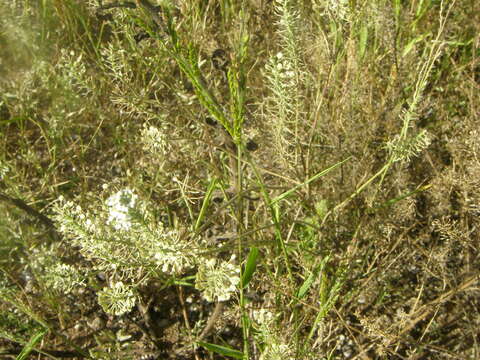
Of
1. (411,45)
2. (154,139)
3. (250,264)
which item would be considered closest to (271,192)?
(154,139)

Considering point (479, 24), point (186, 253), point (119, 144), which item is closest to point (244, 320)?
point (186, 253)

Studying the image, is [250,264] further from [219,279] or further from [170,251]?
[170,251]

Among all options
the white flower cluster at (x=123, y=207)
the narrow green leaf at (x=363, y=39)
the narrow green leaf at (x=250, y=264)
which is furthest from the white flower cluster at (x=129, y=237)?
the narrow green leaf at (x=363, y=39)

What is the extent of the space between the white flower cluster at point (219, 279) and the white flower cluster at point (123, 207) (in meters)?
0.25

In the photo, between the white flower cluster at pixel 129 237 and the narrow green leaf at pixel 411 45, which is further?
the narrow green leaf at pixel 411 45

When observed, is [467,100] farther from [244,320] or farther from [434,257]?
[244,320]

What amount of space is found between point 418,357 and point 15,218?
6.00 ft

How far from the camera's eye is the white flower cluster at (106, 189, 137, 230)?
1271mm

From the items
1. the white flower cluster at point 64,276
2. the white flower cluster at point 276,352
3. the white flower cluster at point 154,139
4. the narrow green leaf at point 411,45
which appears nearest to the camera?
the white flower cluster at point 276,352

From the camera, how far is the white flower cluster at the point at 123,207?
4.17ft

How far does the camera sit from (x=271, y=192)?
1.98 meters

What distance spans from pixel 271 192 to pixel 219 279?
0.67 meters

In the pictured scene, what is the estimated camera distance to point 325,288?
177cm

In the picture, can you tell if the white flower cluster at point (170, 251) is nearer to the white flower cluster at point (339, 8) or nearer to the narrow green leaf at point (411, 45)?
the white flower cluster at point (339, 8)
